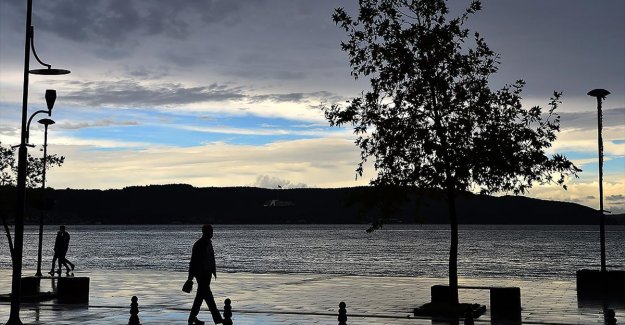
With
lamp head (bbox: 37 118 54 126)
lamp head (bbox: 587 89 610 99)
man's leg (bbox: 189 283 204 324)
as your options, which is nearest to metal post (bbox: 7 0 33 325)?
man's leg (bbox: 189 283 204 324)

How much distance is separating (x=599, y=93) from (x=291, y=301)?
1262 centimetres

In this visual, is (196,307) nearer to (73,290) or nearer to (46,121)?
(73,290)

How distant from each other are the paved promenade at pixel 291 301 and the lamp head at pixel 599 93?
22.2ft

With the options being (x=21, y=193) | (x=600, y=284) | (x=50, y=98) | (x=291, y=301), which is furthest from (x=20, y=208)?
(x=600, y=284)

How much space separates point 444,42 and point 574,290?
11869mm

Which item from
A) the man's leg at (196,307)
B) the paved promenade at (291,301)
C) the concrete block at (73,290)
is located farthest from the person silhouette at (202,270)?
the concrete block at (73,290)

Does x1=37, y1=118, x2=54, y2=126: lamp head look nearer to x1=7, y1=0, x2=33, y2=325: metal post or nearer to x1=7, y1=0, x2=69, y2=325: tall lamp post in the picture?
x1=7, y1=0, x2=69, y2=325: tall lamp post

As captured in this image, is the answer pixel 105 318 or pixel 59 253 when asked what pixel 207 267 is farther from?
pixel 59 253

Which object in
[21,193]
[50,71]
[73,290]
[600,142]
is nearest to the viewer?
[21,193]

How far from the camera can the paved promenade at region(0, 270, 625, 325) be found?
18.3 metres

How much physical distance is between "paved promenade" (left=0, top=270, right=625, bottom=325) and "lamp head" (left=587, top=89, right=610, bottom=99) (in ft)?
22.2

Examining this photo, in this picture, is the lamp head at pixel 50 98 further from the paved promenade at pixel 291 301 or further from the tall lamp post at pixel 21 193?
the paved promenade at pixel 291 301

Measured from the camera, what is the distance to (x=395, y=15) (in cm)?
2108

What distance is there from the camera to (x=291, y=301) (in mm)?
22891
